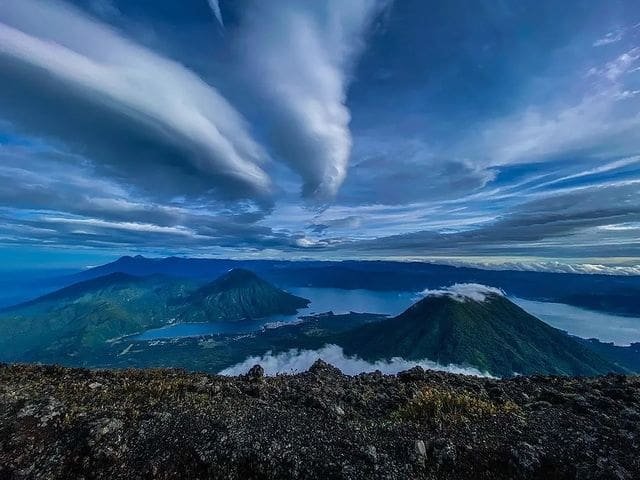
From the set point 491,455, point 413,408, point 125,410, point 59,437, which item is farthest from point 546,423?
point 59,437

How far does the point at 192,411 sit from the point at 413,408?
27.8ft

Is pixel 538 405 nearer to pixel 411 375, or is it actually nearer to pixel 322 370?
pixel 411 375

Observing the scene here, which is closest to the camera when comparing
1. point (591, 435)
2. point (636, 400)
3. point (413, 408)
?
point (591, 435)

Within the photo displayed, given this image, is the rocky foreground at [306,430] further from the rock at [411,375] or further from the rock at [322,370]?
the rock at [322,370]

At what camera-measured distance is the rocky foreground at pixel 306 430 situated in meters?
9.95

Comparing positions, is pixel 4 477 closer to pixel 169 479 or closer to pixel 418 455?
pixel 169 479

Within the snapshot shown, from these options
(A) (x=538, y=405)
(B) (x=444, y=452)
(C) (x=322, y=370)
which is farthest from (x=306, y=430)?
(A) (x=538, y=405)

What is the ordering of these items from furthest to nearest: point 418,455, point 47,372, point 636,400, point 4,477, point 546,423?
point 47,372 → point 636,400 → point 546,423 → point 418,455 → point 4,477

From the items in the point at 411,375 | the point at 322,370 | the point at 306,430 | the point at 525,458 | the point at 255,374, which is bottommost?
the point at 322,370

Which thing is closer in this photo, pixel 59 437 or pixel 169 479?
pixel 169 479

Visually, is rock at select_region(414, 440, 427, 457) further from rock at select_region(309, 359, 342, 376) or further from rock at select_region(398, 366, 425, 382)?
rock at select_region(309, 359, 342, 376)

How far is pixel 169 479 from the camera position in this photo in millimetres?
9805

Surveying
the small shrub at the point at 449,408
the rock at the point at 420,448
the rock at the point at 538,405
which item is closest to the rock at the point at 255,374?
the small shrub at the point at 449,408

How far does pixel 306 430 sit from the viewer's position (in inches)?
464
